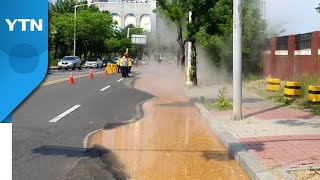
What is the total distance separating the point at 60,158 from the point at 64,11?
63.4 metres

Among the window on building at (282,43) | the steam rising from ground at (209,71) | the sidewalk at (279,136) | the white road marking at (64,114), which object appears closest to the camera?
the sidewalk at (279,136)

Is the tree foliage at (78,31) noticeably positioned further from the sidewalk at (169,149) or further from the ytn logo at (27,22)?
the ytn logo at (27,22)

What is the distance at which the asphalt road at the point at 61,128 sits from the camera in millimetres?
6777

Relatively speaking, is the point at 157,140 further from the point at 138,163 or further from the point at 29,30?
the point at 29,30

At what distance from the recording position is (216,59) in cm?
2856

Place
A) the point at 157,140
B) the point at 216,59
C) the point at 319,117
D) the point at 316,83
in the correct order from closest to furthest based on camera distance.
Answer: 1. the point at 157,140
2. the point at 319,117
3. the point at 316,83
4. the point at 216,59

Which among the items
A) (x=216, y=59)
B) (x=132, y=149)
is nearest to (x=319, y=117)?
(x=132, y=149)

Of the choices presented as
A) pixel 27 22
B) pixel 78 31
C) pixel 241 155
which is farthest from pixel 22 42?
pixel 78 31

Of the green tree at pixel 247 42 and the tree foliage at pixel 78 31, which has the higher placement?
the tree foliage at pixel 78 31

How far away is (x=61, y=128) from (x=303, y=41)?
48.5ft

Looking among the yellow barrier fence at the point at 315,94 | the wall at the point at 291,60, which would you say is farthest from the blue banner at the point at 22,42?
the wall at the point at 291,60

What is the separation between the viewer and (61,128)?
10391 millimetres

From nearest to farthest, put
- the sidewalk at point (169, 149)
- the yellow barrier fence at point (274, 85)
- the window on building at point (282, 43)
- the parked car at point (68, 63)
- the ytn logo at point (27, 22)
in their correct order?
the sidewalk at point (169, 149), the ytn logo at point (27, 22), the yellow barrier fence at point (274, 85), the window on building at point (282, 43), the parked car at point (68, 63)

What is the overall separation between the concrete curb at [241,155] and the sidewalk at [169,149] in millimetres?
103
